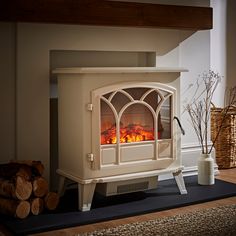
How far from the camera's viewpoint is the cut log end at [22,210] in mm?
3231

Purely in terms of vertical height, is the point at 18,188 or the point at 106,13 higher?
the point at 106,13

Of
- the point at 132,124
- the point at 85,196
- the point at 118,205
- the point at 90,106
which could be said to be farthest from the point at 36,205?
the point at 132,124

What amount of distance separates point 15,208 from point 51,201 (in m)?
0.27

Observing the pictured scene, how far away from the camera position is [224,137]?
4.80 m

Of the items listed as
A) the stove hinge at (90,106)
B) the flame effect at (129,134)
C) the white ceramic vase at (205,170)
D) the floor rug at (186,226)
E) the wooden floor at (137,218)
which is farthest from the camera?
the white ceramic vase at (205,170)

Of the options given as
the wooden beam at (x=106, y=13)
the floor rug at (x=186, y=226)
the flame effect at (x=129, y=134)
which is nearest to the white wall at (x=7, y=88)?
the wooden beam at (x=106, y=13)

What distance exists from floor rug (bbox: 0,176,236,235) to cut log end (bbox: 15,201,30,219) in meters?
0.03

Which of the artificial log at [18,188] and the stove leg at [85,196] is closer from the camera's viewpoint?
the artificial log at [18,188]

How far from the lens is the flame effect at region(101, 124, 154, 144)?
3.50 metres

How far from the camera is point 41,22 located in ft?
11.6

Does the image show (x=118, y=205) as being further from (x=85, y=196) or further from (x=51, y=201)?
(x=51, y=201)

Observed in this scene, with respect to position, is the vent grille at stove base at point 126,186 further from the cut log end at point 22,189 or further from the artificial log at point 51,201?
the cut log end at point 22,189

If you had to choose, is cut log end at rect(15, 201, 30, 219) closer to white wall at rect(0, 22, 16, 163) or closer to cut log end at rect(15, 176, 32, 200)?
cut log end at rect(15, 176, 32, 200)

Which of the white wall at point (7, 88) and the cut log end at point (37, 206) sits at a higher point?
the white wall at point (7, 88)
